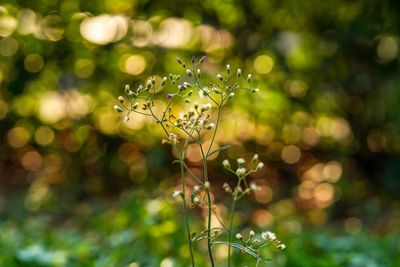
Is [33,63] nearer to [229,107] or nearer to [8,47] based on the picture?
[8,47]

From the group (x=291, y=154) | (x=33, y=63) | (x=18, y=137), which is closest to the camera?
(x=33, y=63)

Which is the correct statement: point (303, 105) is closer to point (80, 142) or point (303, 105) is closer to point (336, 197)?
point (336, 197)

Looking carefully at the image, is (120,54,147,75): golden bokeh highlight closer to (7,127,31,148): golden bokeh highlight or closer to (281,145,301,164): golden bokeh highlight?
(7,127,31,148): golden bokeh highlight

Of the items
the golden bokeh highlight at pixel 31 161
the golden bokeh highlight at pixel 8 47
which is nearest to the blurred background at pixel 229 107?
the golden bokeh highlight at pixel 8 47

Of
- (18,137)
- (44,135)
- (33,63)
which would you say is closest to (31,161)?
(18,137)

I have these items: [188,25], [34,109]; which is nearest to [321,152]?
[188,25]

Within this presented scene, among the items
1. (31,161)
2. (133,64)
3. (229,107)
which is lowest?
(229,107)

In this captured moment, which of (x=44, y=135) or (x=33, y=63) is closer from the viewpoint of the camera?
(x=33, y=63)
